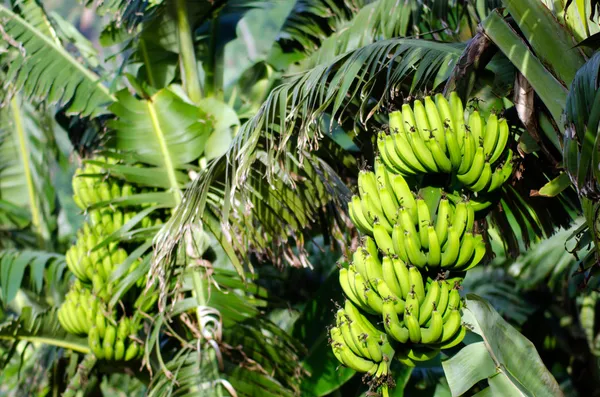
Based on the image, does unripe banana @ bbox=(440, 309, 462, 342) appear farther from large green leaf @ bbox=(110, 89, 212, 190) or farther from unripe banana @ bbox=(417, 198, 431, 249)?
large green leaf @ bbox=(110, 89, 212, 190)

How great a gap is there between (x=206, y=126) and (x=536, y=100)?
6.20 ft

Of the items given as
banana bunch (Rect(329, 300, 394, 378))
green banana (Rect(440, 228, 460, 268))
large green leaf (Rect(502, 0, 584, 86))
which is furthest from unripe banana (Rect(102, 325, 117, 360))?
large green leaf (Rect(502, 0, 584, 86))

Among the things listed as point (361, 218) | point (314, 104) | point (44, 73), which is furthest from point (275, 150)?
point (44, 73)

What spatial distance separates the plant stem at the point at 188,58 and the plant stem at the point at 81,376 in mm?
1462

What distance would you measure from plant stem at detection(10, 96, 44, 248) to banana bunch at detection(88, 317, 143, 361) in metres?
2.35

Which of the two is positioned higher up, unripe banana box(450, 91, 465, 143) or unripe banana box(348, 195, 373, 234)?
unripe banana box(450, 91, 465, 143)

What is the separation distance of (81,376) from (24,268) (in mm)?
677

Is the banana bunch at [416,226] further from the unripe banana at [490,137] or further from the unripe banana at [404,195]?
the unripe banana at [490,137]

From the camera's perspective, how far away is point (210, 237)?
368 cm

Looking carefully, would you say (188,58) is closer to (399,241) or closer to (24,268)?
(24,268)

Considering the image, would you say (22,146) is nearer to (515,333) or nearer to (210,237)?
(210,237)

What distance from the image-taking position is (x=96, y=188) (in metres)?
3.73

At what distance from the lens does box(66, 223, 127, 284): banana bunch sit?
349 cm

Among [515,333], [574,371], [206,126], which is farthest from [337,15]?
[574,371]
